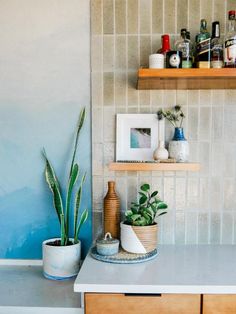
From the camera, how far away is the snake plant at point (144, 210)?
1709 mm

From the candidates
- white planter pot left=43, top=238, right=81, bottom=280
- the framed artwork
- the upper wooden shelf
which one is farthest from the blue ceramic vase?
white planter pot left=43, top=238, right=81, bottom=280

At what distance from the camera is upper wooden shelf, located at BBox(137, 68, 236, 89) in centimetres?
160

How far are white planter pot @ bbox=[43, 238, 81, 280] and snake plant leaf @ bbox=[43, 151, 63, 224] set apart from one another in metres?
0.19

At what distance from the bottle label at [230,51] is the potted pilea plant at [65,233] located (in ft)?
2.58

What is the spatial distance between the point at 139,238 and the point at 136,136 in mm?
558

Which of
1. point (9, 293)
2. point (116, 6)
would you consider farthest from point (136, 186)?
point (116, 6)

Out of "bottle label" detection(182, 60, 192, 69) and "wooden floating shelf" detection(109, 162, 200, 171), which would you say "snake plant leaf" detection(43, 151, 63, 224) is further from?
"bottle label" detection(182, 60, 192, 69)

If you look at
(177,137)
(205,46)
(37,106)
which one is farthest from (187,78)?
(37,106)

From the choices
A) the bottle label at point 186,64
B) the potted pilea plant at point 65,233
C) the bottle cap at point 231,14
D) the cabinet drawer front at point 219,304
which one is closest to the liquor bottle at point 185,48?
the bottle label at point 186,64

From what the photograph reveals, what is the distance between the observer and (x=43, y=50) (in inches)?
76.0

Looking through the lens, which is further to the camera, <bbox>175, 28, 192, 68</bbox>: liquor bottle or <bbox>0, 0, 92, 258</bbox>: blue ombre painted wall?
<bbox>0, 0, 92, 258</bbox>: blue ombre painted wall

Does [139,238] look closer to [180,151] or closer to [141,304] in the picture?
[141,304]

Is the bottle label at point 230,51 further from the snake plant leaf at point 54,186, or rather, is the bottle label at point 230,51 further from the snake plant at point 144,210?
the snake plant leaf at point 54,186

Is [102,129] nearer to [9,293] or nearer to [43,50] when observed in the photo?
[43,50]
